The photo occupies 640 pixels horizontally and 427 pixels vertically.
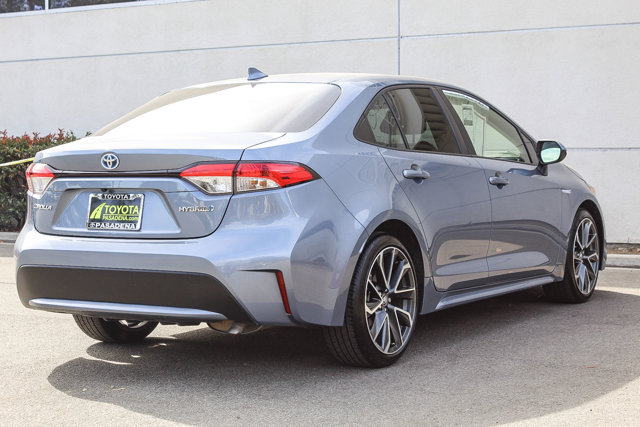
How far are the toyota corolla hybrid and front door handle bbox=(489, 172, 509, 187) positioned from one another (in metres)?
0.21

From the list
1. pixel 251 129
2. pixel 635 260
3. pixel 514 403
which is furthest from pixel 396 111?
pixel 635 260

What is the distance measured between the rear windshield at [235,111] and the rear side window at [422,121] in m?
0.52

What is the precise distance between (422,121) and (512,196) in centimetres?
106

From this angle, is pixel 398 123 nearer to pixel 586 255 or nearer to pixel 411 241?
pixel 411 241

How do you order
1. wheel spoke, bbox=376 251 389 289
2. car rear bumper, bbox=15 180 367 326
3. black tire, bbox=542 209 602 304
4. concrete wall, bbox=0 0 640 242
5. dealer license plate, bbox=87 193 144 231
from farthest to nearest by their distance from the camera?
1. concrete wall, bbox=0 0 640 242
2. black tire, bbox=542 209 602 304
3. wheel spoke, bbox=376 251 389 289
4. dealer license plate, bbox=87 193 144 231
5. car rear bumper, bbox=15 180 367 326

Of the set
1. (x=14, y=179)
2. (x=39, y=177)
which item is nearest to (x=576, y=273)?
(x=39, y=177)

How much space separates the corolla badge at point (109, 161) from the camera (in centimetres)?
501

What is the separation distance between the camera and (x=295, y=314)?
16.1 feet

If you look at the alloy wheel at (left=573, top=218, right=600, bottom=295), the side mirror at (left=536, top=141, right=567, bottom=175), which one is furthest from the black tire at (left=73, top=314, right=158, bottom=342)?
the alloy wheel at (left=573, top=218, right=600, bottom=295)

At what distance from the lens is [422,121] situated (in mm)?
6141

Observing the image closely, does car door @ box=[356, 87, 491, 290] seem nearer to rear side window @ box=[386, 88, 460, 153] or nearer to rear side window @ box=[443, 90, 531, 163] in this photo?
rear side window @ box=[386, 88, 460, 153]

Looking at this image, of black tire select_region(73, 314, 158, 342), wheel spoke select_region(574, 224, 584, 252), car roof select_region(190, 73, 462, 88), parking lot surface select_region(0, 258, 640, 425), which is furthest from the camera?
wheel spoke select_region(574, 224, 584, 252)

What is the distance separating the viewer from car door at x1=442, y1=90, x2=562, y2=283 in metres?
6.61

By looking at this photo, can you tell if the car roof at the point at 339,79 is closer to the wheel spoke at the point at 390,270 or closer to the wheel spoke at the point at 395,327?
the wheel spoke at the point at 390,270
